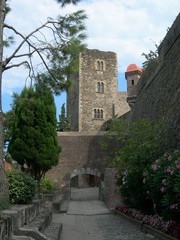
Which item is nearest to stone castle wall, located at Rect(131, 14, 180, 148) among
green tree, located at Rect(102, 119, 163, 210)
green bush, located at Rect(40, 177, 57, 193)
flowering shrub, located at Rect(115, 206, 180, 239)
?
green tree, located at Rect(102, 119, 163, 210)

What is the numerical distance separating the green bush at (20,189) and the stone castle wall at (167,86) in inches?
152

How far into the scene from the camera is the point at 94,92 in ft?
129

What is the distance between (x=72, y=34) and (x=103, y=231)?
5.29m

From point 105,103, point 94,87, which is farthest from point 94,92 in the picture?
point 105,103

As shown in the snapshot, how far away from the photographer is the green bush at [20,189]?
7.54 m

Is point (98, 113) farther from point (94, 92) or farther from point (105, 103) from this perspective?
point (94, 92)

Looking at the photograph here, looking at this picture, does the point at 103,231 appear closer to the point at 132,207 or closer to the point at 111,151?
the point at 132,207

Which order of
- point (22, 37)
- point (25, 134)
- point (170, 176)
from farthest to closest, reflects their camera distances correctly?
1. point (25, 134)
2. point (22, 37)
3. point (170, 176)

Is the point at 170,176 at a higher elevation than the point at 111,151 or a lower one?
lower

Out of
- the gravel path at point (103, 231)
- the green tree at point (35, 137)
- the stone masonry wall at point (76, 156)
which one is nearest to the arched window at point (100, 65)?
the stone masonry wall at point (76, 156)

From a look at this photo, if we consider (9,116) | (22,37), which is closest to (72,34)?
(22,37)

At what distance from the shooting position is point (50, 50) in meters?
8.38

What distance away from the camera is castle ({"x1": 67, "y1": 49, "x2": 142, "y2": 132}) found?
126ft

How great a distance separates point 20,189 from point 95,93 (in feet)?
106
